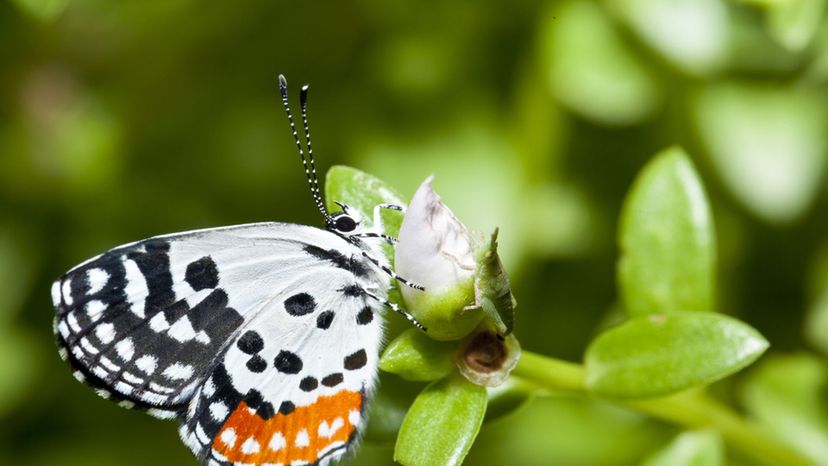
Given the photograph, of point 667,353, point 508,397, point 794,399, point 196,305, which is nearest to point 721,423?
point 667,353

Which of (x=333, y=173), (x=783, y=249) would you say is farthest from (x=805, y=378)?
(x=333, y=173)

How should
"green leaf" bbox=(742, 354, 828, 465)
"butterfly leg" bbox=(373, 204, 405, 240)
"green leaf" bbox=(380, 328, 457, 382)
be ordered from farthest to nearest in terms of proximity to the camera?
"green leaf" bbox=(742, 354, 828, 465) < "butterfly leg" bbox=(373, 204, 405, 240) < "green leaf" bbox=(380, 328, 457, 382)

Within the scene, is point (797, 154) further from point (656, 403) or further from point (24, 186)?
point (24, 186)

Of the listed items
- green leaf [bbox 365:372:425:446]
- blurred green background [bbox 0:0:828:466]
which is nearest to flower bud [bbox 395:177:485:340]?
green leaf [bbox 365:372:425:446]

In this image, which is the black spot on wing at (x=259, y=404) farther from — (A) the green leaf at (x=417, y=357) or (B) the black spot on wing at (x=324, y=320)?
(A) the green leaf at (x=417, y=357)

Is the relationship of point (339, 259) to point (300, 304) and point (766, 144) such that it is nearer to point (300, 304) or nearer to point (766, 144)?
point (300, 304)

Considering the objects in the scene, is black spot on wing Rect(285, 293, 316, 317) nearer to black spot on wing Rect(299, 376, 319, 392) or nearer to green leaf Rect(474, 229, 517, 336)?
black spot on wing Rect(299, 376, 319, 392)

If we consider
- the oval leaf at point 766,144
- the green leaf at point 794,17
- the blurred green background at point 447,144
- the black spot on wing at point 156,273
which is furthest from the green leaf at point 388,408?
the oval leaf at point 766,144
